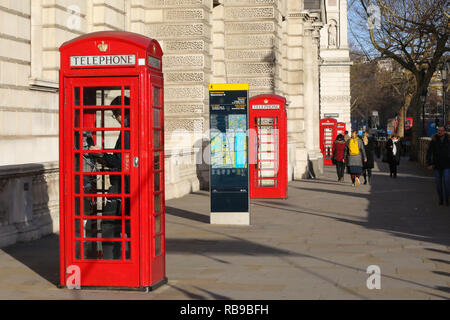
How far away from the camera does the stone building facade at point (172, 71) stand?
12.3 metres

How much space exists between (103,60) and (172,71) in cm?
1420

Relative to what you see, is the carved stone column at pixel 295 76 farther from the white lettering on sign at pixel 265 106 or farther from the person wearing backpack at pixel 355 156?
the white lettering on sign at pixel 265 106

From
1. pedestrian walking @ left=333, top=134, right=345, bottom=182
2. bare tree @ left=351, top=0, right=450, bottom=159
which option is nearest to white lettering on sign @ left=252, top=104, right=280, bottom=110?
pedestrian walking @ left=333, top=134, right=345, bottom=182

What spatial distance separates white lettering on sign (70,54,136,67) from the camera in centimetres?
793

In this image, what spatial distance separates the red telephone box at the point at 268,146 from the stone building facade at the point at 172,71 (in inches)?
77.0

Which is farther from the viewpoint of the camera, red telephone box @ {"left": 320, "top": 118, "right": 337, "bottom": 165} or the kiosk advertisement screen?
red telephone box @ {"left": 320, "top": 118, "right": 337, "bottom": 165}

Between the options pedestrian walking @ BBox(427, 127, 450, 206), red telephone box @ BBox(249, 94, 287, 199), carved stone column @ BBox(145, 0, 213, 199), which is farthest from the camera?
carved stone column @ BBox(145, 0, 213, 199)

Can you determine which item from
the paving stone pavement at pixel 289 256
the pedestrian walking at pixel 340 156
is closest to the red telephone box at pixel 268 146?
the paving stone pavement at pixel 289 256

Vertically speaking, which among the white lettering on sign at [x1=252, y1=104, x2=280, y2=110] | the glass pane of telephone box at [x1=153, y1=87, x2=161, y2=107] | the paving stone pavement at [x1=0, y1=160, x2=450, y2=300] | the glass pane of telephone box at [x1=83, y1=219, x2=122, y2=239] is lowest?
the paving stone pavement at [x1=0, y1=160, x2=450, y2=300]

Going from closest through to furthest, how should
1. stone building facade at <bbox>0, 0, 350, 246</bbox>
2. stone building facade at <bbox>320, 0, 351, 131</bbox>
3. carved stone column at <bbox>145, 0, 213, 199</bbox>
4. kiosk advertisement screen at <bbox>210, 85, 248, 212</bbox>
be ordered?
stone building facade at <bbox>0, 0, 350, 246</bbox>, kiosk advertisement screen at <bbox>210, 85, 248, 212</bbox>, carved stone column at <bbox>145, 0, 213, 199</bbox>, stone building facade at <bbox>320, 0, 351, 131</bbox>

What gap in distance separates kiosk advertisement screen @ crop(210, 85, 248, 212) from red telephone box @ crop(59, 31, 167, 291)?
5999mm

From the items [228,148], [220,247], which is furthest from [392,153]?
[220,247]

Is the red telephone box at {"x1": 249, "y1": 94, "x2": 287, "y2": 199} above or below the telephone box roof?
below

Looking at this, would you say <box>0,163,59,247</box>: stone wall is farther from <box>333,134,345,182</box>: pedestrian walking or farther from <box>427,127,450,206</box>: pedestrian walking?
<box>333,134,345,182</box>: pedestrian walking
